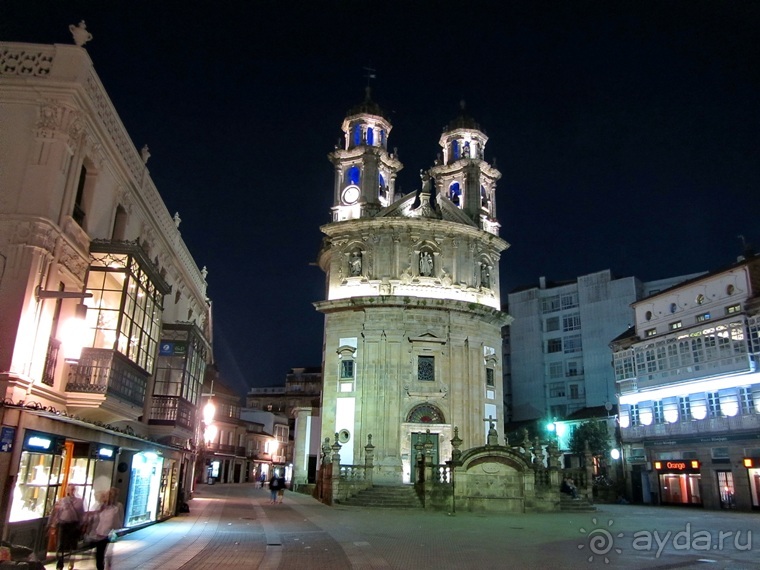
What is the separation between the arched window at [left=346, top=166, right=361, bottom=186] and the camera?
162 ft

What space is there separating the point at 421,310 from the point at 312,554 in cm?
2782

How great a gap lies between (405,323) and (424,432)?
731 cm

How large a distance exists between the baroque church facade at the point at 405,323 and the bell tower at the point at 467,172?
651mm

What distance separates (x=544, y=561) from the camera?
14922mm

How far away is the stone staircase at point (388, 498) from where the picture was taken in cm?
3241

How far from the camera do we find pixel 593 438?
181ft

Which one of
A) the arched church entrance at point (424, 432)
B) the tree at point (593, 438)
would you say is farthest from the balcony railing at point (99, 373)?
the tree at point (593, 438)

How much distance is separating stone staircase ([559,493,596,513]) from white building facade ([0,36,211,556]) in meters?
22.1

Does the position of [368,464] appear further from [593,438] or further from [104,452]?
[593,438]

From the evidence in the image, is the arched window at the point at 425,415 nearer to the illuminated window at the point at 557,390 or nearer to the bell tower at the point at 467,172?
the bell tower at the point at 467,172

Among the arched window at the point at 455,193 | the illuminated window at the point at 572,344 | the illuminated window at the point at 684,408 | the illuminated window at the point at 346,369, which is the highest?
the arched window at the point at 455,193

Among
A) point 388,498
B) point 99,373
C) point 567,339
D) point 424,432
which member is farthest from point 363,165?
point 99,373

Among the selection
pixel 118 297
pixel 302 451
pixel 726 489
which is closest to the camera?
pixel 118 297

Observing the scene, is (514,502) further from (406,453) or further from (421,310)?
(421,310)
